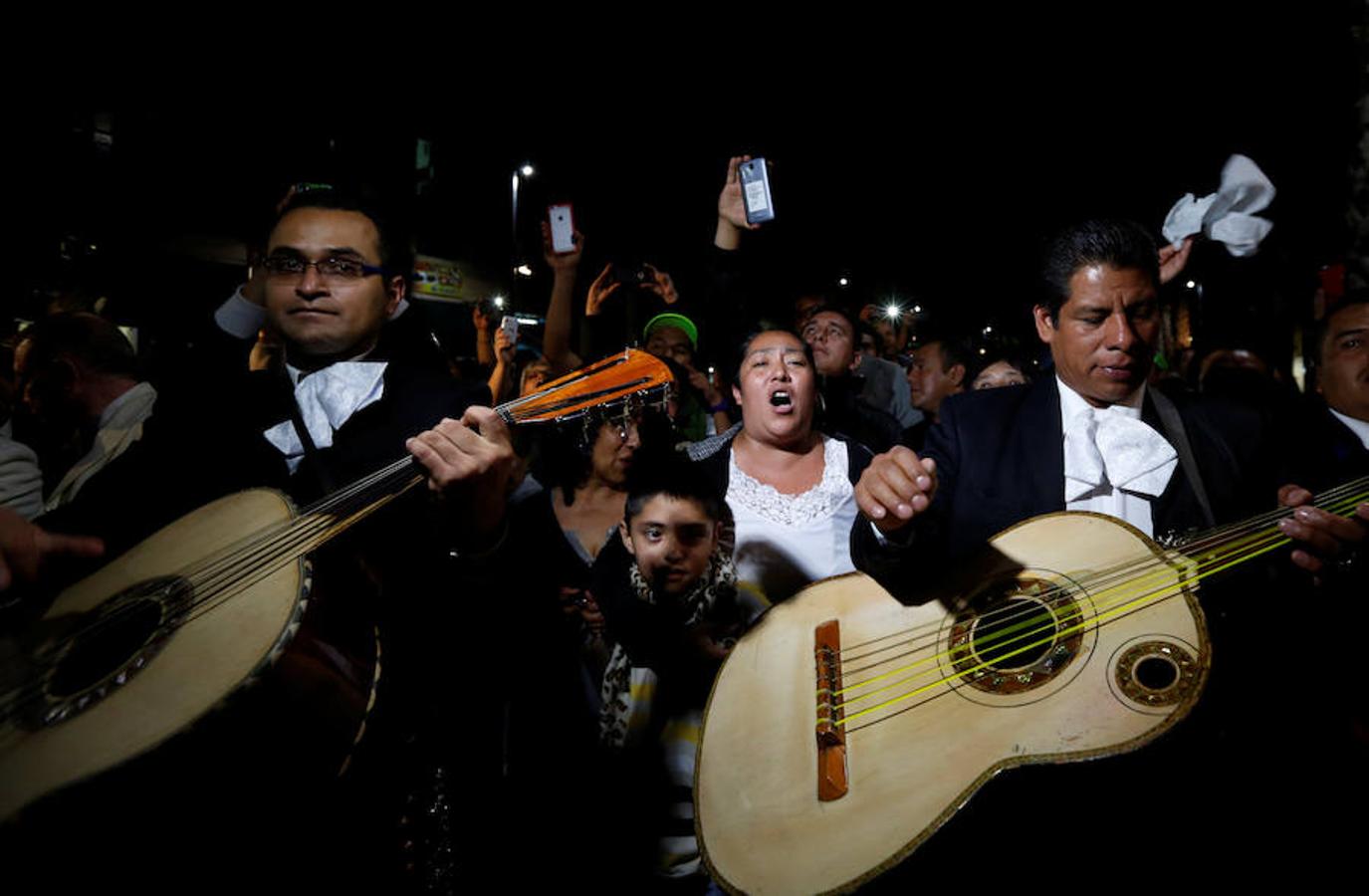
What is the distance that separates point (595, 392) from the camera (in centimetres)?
218

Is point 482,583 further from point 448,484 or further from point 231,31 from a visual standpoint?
point 231,31

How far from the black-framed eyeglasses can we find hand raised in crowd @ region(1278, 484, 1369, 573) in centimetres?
322

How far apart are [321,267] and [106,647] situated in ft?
4.63

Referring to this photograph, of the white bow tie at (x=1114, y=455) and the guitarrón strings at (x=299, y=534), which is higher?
the guitarrón strings at (x=299, y=534)

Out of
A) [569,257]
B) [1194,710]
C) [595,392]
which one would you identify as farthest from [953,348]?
[1194,710]

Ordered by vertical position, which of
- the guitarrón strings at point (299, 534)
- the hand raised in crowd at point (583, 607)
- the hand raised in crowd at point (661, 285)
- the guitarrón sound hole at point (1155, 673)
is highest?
the hand raised in crowd at point (661, 285)

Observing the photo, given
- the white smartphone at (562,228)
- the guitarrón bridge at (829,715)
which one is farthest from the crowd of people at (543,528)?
the white smartphone at (562,228)

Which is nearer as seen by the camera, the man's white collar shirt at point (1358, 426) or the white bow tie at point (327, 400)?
the white bow tie at point (327, 400)

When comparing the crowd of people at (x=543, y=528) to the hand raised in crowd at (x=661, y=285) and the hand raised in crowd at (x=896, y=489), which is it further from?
the hand raised in crowd at (x=661, y=285)

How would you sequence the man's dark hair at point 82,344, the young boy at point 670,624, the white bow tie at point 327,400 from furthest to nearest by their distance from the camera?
1. the man's dark hair at point 82,344
2. the young boy at point 670,624
3. the white bow tie at point 327,400

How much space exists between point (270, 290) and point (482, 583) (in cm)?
138

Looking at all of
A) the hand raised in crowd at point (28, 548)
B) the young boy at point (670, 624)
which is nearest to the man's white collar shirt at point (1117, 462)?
the young boy at point (670, 624)

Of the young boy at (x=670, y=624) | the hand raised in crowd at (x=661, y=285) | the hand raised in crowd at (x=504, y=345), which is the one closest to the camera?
the young boy at (x=670, y=624)

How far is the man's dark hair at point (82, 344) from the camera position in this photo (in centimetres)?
376
